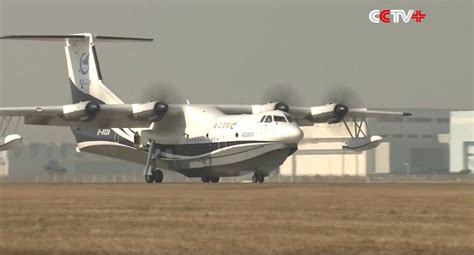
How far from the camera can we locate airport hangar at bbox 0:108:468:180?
7228 cm

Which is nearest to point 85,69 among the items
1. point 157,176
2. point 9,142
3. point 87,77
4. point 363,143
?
point 87,77

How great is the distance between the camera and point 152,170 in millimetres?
52969

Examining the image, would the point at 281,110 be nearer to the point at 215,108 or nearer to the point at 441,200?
the point at 215,108

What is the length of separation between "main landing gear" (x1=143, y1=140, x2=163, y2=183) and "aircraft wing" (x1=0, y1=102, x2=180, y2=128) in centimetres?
194

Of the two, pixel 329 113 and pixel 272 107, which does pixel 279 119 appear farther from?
pixel 329 113

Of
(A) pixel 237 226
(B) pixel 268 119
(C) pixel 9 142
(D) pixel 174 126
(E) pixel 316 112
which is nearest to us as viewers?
(A) pixel 237 226

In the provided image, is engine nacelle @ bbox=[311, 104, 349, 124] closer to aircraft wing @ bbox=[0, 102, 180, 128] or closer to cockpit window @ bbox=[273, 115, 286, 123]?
cockpit window @ bbox=[273, 115, 286, 123]

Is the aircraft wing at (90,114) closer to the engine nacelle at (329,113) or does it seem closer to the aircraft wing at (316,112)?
the aircraft wing at (316,112)

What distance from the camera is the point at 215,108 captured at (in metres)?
54.4

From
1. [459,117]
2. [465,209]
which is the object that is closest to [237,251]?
[465,209]

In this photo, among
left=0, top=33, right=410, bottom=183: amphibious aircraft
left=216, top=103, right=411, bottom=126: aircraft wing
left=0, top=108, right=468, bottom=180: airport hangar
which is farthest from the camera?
left=0, top=108, right=468, bottom=180: airport hangar

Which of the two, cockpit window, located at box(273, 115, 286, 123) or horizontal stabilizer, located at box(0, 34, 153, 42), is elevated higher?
horizontal stabilizer, located at box(0, 34, 153, 42)

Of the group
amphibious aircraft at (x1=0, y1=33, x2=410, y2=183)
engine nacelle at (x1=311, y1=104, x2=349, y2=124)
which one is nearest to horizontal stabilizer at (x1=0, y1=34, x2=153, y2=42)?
amphibious aircraft at (x1=0, y1=33, x2=410, y2=183)

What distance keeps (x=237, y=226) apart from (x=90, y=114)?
3163 cm
